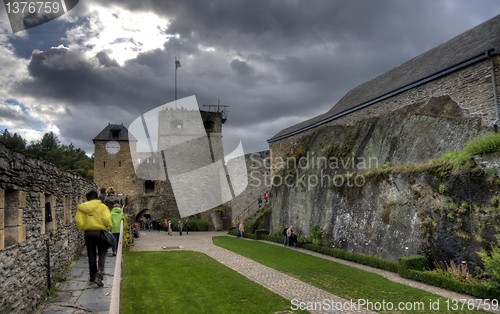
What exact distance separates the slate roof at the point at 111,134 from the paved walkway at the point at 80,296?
105 feet

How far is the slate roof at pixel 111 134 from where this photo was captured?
3912cm

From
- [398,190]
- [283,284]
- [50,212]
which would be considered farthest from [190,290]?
[398,190]

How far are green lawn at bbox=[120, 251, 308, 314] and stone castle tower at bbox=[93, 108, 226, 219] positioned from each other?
81.5ft

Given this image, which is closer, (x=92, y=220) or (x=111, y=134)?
(x=92, y=220)

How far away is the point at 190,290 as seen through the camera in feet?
34.3

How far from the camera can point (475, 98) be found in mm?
14766

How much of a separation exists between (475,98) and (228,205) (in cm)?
2576

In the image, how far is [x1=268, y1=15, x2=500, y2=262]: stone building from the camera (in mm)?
12227

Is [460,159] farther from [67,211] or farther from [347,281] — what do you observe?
[67,211]

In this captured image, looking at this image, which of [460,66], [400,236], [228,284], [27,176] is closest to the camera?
[27,176]

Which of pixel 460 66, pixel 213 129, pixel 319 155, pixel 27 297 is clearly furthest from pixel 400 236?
pixel 213 129

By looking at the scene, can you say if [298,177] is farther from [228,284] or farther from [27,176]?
[27,176]

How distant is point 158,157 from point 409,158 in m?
30.1
